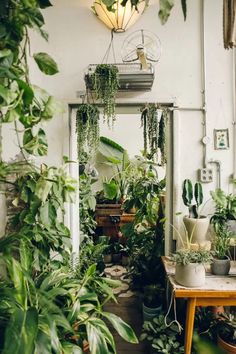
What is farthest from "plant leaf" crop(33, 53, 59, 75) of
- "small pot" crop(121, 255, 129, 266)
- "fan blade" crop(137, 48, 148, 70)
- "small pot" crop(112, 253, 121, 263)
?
"small pot" crop(112, 253, 121, 263)

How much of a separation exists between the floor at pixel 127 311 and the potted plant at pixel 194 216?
1050 mm

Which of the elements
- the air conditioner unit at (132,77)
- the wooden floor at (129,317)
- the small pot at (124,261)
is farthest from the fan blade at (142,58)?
the small pot at (124,261)

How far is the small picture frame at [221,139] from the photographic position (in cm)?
274

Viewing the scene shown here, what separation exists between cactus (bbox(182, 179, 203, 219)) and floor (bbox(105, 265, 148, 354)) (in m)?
1.22

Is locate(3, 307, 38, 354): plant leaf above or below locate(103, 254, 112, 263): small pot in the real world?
above

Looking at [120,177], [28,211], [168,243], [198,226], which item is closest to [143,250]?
[168,243]

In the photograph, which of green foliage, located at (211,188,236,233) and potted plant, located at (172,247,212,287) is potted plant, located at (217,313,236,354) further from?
green foliage, located at (211,188,236,233)

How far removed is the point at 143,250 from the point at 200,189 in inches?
43.8

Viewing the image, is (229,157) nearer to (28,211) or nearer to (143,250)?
(143,250)

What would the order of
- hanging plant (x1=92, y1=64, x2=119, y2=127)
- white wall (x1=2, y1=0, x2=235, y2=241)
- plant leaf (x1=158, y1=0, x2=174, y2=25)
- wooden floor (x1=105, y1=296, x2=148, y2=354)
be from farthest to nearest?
white wall (x1=2, y1=0, x2=235, y2=241)
wooden floor (x1=105, y1=296, x2=148, y2=354)
hanging plant (x1=92, y1=64, x2=119, y2=127)
plant leaf (x1=158, y1=0, x2=174, y2=25)

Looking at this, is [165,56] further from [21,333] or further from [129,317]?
[129,317]

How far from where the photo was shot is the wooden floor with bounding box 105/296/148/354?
260cm

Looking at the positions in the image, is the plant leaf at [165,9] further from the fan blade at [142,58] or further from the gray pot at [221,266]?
the gray pot at [221,266]

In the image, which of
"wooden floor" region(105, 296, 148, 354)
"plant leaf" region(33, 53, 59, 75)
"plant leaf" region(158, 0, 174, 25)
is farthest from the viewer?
"wooden floor" region(105, 296, 148, 354)
